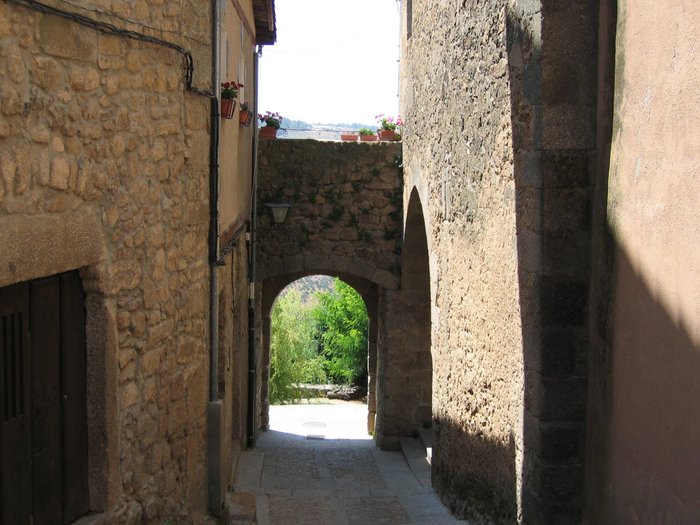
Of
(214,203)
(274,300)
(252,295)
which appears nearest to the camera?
(214,203)

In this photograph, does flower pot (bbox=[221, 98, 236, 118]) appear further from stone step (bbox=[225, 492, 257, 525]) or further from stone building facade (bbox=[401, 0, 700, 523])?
stone step (bbox=[225, 492, 257, 525])

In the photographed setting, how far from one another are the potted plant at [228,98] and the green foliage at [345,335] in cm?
1799

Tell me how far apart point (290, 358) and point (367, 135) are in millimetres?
12981

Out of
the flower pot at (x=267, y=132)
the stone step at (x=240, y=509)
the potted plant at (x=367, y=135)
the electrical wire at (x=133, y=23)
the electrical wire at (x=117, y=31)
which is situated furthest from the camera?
the potted plant at (x=367, y=135)

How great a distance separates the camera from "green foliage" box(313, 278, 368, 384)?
2527 cm

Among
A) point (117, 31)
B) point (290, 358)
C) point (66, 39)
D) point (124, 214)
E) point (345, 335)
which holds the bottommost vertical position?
point (290, 358)

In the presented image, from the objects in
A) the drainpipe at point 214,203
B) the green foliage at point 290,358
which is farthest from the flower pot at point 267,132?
the green foliage at point 290,358

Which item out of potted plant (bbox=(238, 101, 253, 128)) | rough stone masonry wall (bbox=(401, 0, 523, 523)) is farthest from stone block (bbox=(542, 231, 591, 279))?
potted plant (bbox=(238, 101, 253, 128))

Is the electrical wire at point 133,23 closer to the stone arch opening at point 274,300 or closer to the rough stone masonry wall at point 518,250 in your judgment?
the rough stone masonry wall at point 518,250

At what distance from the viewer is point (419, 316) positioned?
11953 mm

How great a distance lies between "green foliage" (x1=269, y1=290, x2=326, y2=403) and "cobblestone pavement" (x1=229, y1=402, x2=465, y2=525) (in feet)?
→ 30.3

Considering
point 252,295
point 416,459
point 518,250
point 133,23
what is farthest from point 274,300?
point 133,23

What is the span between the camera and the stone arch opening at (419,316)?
1185 centimetres

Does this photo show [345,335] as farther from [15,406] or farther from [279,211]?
[15,406]
